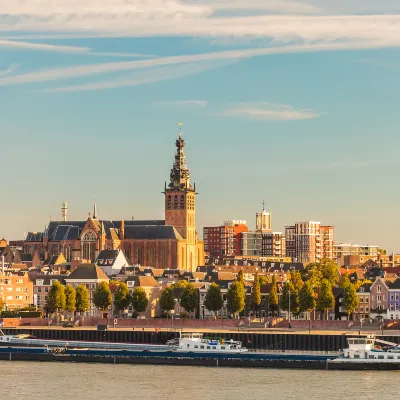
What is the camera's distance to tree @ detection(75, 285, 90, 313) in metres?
153

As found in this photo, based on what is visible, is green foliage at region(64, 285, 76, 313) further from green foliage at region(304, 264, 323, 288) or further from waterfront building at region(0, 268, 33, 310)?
green foliage at region(304, 264, 323, 288)

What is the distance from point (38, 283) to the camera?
554 feet

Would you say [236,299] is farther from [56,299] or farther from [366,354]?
[366,354]

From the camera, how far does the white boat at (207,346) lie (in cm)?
10706

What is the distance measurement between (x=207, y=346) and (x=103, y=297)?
4700 centimetres

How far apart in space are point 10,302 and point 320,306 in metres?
38.2

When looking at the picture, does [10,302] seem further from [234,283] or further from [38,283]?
[234,283]

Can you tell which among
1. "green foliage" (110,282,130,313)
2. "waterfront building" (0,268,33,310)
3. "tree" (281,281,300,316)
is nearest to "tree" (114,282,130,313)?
"green foliage" (110,282,130,313)

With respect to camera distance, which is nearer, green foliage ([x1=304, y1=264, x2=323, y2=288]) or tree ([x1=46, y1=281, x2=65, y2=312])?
tree ([x1=46, y1=281, x2=65, y2=312])

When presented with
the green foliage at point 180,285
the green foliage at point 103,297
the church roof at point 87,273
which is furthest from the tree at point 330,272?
the green foliage at point 103,297

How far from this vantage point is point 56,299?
150m

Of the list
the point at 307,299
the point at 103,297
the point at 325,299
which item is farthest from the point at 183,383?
the point at 103,297

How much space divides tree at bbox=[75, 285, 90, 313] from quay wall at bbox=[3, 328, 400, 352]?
2313 centimetres

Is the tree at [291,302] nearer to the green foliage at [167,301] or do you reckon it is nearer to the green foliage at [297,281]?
the green foliage at [297,281]
